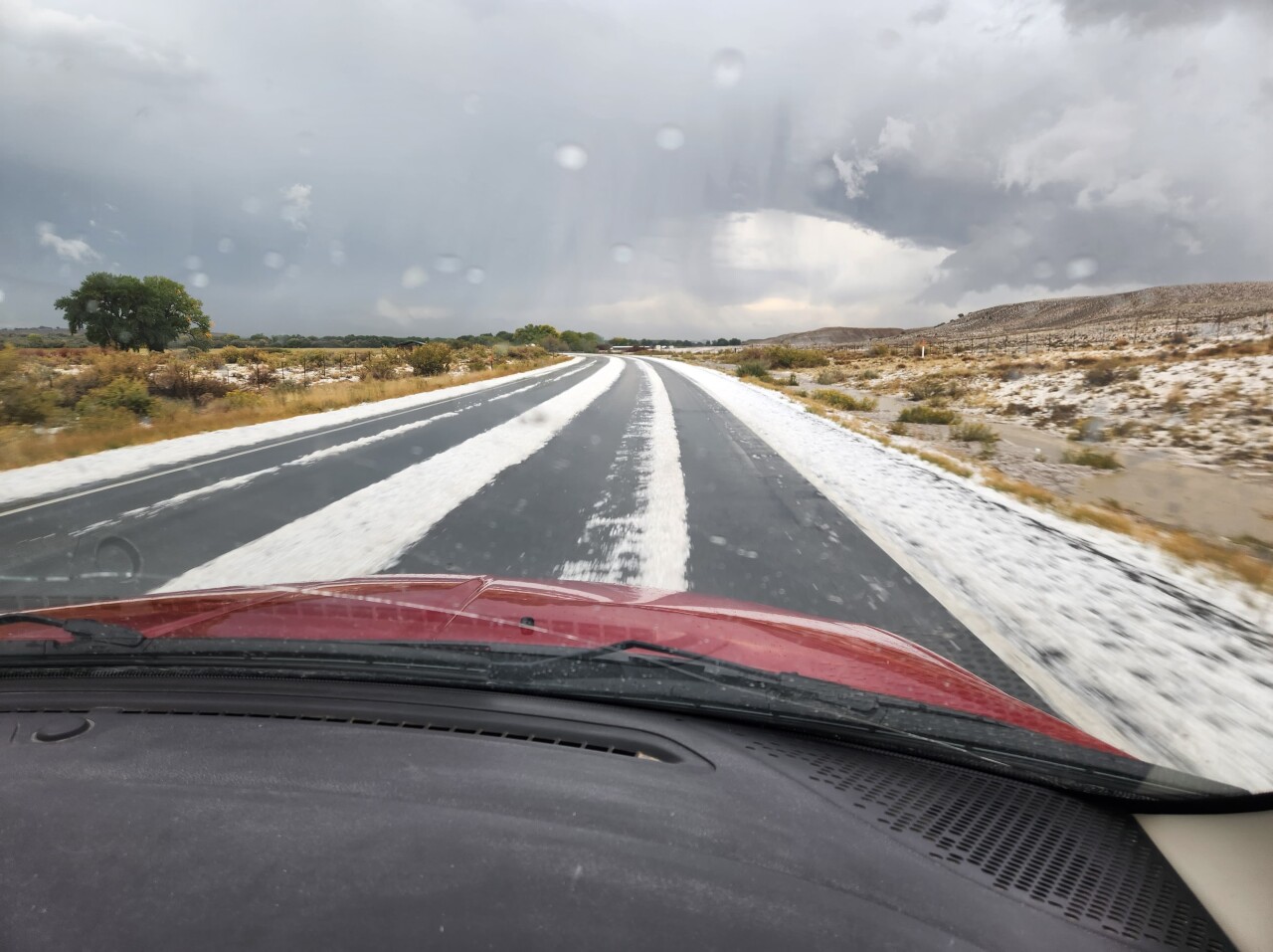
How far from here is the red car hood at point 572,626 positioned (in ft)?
7.10

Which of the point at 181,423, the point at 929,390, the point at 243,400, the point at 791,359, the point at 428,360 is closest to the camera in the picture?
the point at 181,423

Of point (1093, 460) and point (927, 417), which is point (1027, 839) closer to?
point (1093, 460)

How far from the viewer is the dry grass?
32.1 feet

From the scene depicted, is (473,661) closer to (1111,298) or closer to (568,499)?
Result: (568,499)

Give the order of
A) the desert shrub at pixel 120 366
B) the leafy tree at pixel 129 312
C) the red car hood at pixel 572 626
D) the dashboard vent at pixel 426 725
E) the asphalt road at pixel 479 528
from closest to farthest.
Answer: the dashboard vent at pixel 426 725 < the red car hood at pixel 572 626 < the asphalt road at pixel 479 528 < the desert shrub at pixel 120 366 < the leafy tree at pixel 129 312

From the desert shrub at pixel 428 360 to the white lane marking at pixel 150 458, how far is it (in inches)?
776

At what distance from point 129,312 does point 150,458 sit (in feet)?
86.9

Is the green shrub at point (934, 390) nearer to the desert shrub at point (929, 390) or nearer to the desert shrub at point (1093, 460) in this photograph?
the desert shrub at point (929, 390)

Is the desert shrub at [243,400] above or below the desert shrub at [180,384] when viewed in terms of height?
below

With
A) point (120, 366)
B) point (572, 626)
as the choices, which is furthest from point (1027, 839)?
point (120, 366)

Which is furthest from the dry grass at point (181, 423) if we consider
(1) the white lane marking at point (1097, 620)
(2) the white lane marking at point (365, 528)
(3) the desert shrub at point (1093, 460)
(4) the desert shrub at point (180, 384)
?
(3) the desert shrub at point (1093, 460)

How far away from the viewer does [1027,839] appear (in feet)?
5.19

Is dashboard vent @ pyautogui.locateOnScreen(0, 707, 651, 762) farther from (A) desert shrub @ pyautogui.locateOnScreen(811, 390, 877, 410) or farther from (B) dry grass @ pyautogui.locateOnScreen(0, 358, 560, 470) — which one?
(A) desert shrub @ pyautogui.locateOnScreen(811, 390, 877, 410)

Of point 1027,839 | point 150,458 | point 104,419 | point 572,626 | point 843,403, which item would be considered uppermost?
point 572,626
